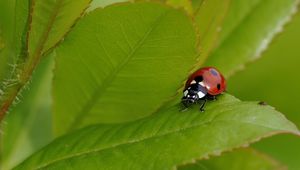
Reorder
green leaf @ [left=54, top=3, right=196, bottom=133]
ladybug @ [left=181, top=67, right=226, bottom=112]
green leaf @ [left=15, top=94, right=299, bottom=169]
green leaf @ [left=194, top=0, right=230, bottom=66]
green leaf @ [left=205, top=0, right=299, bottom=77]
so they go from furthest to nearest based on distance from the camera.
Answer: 1. green leaf @ [left=205, top=0, right=299, bottom=77]
2. ladybug @ [left=181, top=67, right=226, bottom=112]
3. green leaf @ [left=194, top=0, right=230, bottom=66]
4. green leaf @ [left=54, top=3, right=196, bottom=133]
5. green leaf @ [left=15, top=94, right=299, bottom=169]

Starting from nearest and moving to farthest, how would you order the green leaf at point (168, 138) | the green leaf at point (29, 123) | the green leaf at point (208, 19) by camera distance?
the green leaf at point (168, 138) → the green leaf at point (208, 19) → the green leaf at point (29, 123)

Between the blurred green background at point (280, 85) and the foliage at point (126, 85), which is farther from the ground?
the foliage at point (126, 85)

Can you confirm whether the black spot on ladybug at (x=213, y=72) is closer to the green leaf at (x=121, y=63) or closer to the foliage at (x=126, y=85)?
the foliage at (x=126, y=85)

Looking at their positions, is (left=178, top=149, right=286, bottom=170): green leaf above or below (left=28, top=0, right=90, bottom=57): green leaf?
below

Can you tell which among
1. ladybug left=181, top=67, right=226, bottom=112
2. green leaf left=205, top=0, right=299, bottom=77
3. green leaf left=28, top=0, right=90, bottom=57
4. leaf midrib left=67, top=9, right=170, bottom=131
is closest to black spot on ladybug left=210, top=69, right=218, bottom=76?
ladybug left=181, top=67, right=226, bottom=112

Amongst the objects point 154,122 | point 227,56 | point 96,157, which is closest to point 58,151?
point 96,157

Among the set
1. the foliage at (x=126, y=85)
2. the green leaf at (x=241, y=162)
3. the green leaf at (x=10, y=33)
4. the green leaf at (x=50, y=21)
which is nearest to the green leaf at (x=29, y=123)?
the foliage at (x=126, y=85)

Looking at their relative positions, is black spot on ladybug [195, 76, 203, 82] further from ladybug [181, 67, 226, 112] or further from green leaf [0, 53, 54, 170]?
green leaf [0, 53, 54, 170]
